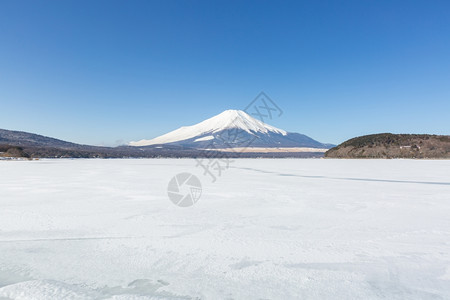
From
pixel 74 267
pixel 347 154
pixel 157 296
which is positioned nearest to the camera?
pixel 157 296

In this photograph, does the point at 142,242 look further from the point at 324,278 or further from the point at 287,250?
the point at 324,278

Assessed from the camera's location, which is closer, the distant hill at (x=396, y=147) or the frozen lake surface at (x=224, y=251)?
the frozen lake surface at (x=224, y=251)

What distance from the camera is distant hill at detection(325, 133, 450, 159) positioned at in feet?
159

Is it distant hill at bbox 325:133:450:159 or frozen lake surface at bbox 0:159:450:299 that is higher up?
distant hill at bbox 325:133:450:159

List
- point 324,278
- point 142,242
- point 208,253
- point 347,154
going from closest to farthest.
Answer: point 324,278 < point 208,253 < point 142,242 < point 347,154

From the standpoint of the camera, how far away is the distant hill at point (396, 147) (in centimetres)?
4859

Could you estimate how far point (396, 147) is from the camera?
177ft

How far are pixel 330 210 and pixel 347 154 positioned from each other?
59.0 meters

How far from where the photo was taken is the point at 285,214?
565 centimetres

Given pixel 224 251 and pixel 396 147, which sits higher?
pixel 396 147

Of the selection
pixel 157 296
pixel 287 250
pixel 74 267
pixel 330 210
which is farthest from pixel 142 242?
pixel 330 210

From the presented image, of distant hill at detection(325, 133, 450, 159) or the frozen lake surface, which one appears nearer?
the frozen lake surface

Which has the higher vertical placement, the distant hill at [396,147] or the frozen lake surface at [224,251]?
the distant hill at [396,147]

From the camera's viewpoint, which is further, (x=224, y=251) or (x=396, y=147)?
(x=396, y=147)
